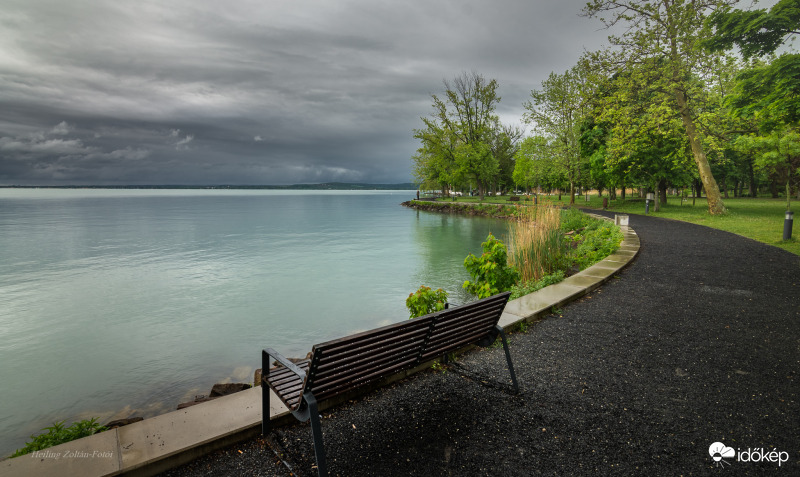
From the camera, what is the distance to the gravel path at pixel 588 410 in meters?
2.79

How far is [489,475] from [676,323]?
447 centimetres

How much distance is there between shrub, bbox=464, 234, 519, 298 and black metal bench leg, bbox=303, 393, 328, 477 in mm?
5025

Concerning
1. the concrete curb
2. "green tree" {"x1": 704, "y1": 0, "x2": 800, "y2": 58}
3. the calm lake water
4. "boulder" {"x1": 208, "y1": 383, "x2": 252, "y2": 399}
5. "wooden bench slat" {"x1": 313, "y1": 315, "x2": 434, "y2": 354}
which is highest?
"green tree" {"x1": 704, "y1": 0, "x2": 800, "y2": 58}

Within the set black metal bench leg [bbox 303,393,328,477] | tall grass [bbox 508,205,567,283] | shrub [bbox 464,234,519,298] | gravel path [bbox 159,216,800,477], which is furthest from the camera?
tall grass [bbox 508,205,567,283]

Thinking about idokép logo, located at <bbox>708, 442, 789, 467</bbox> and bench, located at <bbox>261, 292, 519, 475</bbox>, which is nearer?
bench, located at <bbox>261, 292, 519, 475</bbox>

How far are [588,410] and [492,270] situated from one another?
4232 mm

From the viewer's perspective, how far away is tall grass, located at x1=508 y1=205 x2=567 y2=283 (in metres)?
9.59

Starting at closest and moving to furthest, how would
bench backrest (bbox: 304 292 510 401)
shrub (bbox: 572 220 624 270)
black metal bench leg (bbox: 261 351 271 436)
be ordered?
1. bench backrest (bbox: 304 292 510 401)
2. black metal bench leg (bbox: 261 351 271 436)
3. shrub (bbox: 572 220 624 270)

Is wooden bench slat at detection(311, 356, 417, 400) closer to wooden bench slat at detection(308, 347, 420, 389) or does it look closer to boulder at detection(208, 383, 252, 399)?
wooden bench slat at detection(308, 347, 420, 389)

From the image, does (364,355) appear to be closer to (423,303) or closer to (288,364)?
(288,364)

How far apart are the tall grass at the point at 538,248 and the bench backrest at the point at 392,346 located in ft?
19.4

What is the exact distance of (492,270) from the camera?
754cm

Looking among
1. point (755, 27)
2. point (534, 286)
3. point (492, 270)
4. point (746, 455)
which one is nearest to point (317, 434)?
point (746, 455)

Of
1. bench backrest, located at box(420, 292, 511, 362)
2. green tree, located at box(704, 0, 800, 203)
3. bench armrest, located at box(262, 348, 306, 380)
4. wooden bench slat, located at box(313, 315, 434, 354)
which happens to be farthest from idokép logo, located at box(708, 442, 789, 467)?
green tree, located at box(704, 0, 800, 203)
